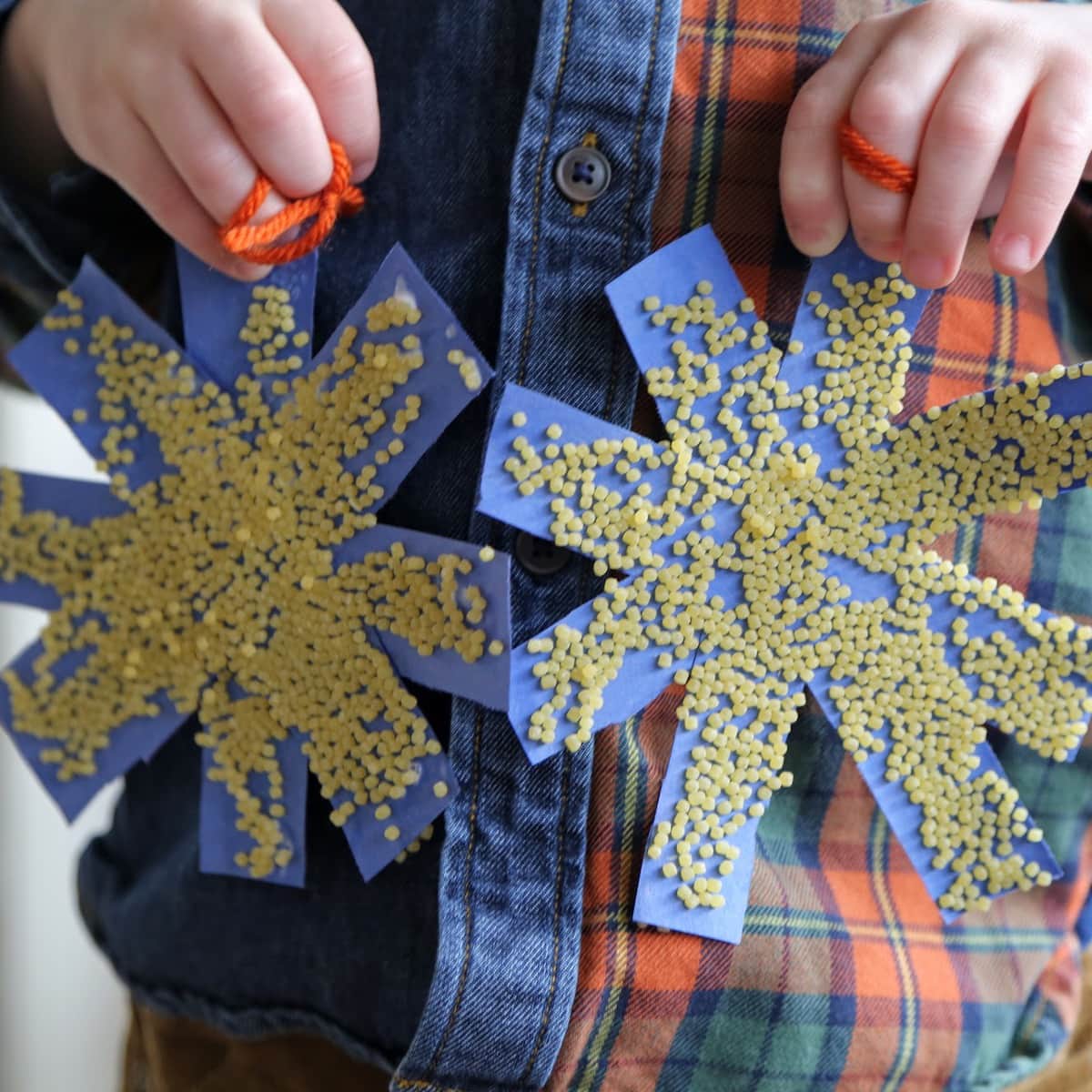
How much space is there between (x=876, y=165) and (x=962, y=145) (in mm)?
32

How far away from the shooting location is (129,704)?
544mm

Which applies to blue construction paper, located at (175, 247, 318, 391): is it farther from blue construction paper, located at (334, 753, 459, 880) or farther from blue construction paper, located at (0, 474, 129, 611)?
blue construction paper, located at (334, 753, 459, 880)

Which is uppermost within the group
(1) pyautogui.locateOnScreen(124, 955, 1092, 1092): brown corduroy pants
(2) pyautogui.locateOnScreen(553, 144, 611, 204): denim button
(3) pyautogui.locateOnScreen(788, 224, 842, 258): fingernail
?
(2) pyautogui.locateOnScreen(553, 144, 611, 204): denim button

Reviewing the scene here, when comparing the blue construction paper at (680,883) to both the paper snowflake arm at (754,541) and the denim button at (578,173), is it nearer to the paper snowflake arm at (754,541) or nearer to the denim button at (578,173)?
the paper snowflake arm at (754,541)

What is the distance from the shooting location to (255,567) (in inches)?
20.0

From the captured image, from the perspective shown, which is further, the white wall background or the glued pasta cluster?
the white wall background

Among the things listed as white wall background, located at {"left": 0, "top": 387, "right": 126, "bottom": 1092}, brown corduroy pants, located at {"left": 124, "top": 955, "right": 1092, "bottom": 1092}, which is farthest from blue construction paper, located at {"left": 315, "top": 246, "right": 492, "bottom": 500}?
white wall background, located at {"left": 0, "top": 387, "right": 126, "bottom": 1092}

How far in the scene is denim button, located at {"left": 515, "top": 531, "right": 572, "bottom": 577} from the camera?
1.54ft

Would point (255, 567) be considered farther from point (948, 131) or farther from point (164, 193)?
point (948, 131)

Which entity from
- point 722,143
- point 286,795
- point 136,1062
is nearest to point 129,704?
point 286,795

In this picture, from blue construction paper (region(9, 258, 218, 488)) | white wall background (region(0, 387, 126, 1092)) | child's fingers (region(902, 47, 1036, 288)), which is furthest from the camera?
white wall background (region(0, 387, 126, 1092))

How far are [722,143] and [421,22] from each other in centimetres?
15

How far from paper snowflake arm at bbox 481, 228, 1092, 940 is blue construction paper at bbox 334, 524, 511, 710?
2 cm

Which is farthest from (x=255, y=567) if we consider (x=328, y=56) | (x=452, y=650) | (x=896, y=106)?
(x=896, y=106)
